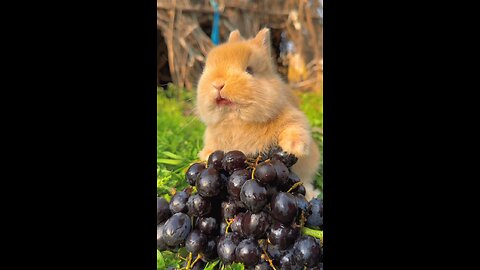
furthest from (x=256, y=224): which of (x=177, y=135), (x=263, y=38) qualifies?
(x=177, y=135)

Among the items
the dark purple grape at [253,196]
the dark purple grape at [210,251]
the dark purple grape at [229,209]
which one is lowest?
the dark purple grape at [210,251]

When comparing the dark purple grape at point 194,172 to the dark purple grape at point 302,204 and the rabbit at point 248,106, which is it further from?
the dark purple grape at point 302,204

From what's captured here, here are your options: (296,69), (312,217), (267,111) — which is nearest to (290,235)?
(312,217)

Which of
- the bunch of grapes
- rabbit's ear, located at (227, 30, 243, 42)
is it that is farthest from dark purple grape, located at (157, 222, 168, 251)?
rabbit's ear, located at (227, 30, 243, 42)

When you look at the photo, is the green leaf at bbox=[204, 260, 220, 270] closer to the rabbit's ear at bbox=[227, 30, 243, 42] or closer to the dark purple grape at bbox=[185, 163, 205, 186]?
the dark purple grape at bbox=[185, 163, 205, 186]

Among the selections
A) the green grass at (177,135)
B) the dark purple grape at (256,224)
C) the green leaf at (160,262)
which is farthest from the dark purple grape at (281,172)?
the green leaf at (160,262)

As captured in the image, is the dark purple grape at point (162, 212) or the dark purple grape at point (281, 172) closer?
the dark purple grape at point (281, 172)

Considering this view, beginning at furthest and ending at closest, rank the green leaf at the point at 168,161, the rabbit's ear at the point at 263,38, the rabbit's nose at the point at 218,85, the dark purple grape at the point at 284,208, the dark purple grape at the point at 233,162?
the green leaf at the point at 168,161 < the rabbit's ear at the point at 263,38 < the rabbit's nose at the point at 218,85 < the dark purple grape at the point at 233,162 < the dark purple grape at the point at 284,208

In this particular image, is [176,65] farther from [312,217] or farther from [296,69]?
[312,217]
